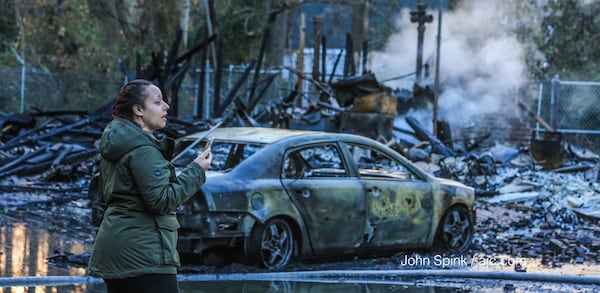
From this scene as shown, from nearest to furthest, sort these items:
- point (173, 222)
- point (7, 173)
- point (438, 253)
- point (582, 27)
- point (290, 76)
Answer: point (173, 222), point (438, 253), point (7, 173), point (290, 76), point (582, 27)

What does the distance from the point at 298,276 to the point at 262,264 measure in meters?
0.69

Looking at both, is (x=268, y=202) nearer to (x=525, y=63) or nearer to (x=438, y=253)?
(x=438, y=253)

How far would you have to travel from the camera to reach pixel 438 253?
1101 centimetres

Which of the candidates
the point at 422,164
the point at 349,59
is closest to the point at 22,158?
the point at 422,164

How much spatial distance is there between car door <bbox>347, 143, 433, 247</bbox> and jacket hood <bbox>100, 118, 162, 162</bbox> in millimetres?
5902

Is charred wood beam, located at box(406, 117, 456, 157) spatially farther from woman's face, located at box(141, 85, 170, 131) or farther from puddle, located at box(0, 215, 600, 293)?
woman's face, located at box(141, 85, 170, 131)

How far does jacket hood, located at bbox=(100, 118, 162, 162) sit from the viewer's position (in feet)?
14.6

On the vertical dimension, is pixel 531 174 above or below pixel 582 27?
below

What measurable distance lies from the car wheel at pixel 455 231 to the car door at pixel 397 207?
34 centimetres

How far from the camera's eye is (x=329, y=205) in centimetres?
983

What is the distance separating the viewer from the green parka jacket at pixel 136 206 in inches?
174

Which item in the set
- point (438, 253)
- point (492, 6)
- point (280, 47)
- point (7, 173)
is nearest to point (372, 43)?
point (492, 6)

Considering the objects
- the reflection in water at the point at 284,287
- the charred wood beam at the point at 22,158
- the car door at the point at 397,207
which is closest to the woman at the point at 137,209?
the reflection in water at the point at 284,287

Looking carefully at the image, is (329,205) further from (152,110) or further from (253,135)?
(152,110)
